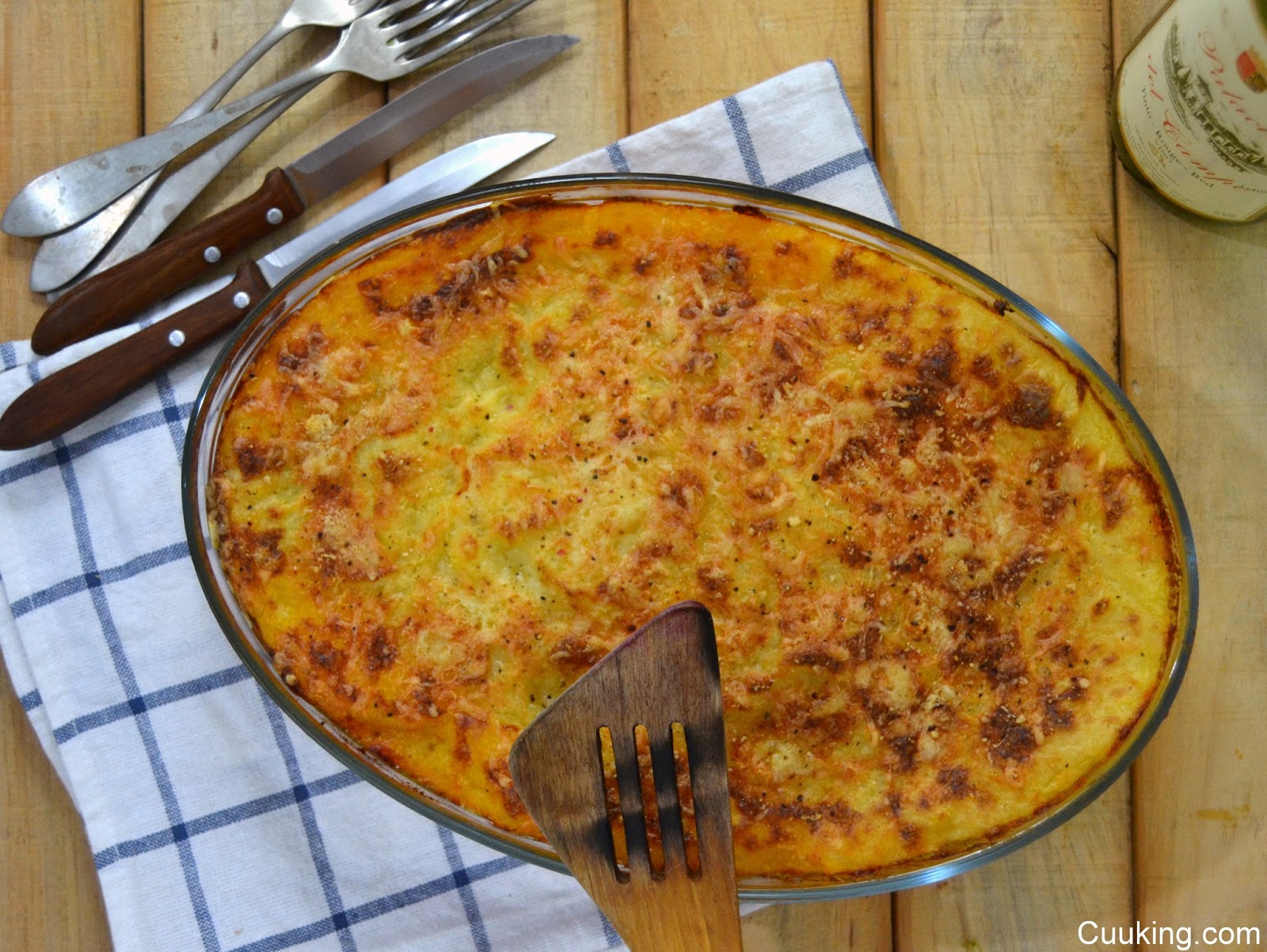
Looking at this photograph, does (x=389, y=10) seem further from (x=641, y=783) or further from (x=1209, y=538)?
(x=1209, y=538)

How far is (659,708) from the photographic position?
1382mm

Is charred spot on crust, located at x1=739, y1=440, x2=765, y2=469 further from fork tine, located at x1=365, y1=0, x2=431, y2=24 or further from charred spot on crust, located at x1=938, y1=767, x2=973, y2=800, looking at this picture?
fork tine, located at x1=365, y1=0, x2=431, y2=24

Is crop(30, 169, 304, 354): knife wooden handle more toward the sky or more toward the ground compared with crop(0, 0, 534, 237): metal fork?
more toward the ground

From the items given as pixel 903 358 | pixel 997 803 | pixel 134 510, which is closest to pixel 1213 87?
pixel 903 358

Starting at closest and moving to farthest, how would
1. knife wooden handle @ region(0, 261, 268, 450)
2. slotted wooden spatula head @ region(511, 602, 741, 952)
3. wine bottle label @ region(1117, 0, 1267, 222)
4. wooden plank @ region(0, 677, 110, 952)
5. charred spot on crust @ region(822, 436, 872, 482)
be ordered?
1. slotted wooden spatula head @ region(511, 602, 741, 952)
2. wine bottle label @ region(1117, 0, 1267, 222)
3. charred spot on crust @ region(822, 436, 872, 482)
4. knife wooden handle @ region(0, 261, 268, 450)
5. wooden plank @ region(0, 677, 110, 952)

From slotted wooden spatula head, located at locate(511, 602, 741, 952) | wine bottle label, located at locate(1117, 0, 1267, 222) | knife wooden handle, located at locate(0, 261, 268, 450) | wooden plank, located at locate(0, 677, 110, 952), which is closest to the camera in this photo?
slotted wooden spatula head, located at locate(511, 602, 741, 952)

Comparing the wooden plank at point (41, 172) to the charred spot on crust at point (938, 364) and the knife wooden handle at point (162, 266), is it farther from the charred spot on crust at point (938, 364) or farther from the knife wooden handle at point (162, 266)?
the charred spot on crust at point (938, 364)

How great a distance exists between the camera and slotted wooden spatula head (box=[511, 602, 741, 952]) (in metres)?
1.37

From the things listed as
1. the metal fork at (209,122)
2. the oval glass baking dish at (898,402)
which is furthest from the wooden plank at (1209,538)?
the metal fork at (209,122)

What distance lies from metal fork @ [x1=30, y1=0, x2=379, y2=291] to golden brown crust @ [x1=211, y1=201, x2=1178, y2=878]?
0.53 metres

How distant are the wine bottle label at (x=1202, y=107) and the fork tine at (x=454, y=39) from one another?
40.1 inches

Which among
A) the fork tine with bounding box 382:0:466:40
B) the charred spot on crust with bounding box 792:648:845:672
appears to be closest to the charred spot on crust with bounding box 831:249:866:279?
the charred spot on crust with bounding box 792:648:845:672

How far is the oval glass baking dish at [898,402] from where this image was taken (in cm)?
154

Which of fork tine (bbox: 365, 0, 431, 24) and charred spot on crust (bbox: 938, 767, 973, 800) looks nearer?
charred spot on crust (bbox: 938, 767, 973, 800)
